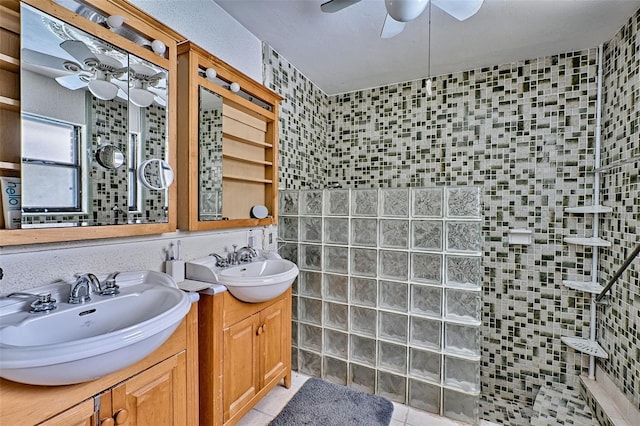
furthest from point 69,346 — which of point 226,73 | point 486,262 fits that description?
point 486,262

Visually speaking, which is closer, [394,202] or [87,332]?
[87,332]

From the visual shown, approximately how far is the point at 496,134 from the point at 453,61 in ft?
2.29

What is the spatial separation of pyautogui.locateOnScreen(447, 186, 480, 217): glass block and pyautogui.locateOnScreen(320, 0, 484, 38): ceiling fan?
0.92 m

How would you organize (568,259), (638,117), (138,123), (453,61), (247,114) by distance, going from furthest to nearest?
(453,61), (568,259), (247,114), (638,117), (138,123)

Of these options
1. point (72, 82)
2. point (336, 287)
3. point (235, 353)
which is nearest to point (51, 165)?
point (72, 82)

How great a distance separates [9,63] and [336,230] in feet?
5.81

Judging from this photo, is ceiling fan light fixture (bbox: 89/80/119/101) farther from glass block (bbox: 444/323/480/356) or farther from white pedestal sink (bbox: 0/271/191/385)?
glass block (bbox: 444/323/480/356)

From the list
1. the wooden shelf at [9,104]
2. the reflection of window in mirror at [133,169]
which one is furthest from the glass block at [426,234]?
the wooden shelf at [9,104]

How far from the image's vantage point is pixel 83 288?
1.10m

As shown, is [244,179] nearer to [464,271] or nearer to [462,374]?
[464,271]

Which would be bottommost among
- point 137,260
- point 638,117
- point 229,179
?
point 137,260

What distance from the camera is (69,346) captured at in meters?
0.75

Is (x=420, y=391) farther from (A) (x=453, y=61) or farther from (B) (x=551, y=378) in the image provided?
(A) (x=453, y=61)

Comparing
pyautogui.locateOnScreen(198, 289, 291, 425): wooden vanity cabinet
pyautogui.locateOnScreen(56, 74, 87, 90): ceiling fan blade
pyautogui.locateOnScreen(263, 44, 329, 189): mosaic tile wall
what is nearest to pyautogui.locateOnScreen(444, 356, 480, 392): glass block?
pyautogui.locateOnScreen(198, 289, 291, 425): wooden vanity cabinet
